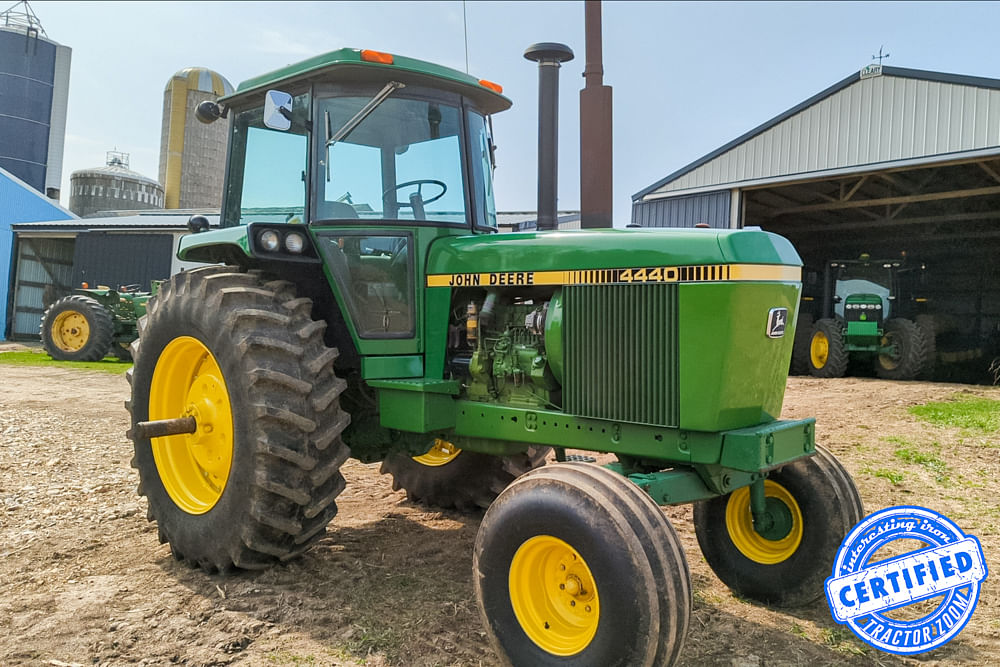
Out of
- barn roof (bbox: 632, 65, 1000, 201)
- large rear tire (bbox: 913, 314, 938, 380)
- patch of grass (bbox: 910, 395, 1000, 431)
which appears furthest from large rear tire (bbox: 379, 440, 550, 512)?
large rear tire (bbox: 913, 314, 938, 380)

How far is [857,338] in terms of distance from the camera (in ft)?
→ 46.2

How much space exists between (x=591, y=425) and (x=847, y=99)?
11328 mm

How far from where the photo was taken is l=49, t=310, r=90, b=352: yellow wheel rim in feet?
46.9

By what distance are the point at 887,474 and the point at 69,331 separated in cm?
1389

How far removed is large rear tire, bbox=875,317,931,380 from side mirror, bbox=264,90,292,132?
13024mm

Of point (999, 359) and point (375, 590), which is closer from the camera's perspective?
point (375, 590)

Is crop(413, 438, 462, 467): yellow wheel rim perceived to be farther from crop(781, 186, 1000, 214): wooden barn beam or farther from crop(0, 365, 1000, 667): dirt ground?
crop(781, 186, 1000, 214): wooden barn beam

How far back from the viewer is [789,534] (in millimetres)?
3543

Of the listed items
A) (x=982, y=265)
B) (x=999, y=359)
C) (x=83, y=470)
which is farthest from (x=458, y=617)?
(x=982, y=265)

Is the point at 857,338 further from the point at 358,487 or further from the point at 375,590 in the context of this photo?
the point at 375,590

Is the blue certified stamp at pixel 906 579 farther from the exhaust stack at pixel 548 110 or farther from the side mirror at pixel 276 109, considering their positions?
the side mirror at pixel 276 109

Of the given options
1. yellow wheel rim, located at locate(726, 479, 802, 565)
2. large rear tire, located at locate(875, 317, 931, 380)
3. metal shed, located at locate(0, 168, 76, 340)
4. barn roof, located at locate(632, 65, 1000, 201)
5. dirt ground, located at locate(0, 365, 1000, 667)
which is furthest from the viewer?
metal shed, located at locate(0, 168, 76, 340)

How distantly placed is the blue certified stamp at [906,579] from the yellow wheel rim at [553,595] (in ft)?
3.01

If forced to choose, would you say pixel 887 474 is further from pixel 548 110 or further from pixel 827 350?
pixel 827 350
